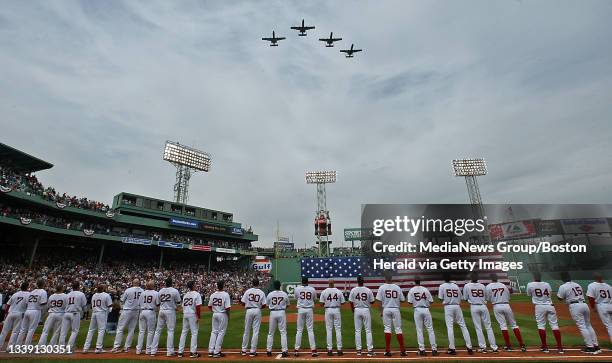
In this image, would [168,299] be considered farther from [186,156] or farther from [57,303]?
[186,156]

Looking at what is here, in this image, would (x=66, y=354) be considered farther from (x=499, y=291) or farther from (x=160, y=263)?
(x=160, y=263)

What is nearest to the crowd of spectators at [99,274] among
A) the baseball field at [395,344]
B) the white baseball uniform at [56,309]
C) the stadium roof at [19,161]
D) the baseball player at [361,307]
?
the stadium roof at [19,161]

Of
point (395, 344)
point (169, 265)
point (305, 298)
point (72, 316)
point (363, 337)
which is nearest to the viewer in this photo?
point (305, 298)

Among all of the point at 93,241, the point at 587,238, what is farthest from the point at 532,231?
the point at 93,241

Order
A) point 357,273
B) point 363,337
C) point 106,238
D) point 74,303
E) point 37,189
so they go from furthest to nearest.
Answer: point 106,238 → point 37,189 → point 357,273 → point 363,337 → point 74,303

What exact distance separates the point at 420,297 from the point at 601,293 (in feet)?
18.0

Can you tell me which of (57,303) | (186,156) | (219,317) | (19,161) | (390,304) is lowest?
(219,317)

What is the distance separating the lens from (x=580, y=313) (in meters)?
9.77

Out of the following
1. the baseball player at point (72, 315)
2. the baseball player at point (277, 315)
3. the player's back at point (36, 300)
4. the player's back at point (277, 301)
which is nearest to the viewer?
the baseball player at point (277, 315)

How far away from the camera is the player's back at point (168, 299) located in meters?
10.4

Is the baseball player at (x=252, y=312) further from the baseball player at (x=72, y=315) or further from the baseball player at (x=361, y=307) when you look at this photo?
the baseball player at (x=72, y=315)

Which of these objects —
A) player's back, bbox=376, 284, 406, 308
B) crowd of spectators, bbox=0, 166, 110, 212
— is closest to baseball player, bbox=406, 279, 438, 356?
player's back, bbox=376, 284, 406, 308

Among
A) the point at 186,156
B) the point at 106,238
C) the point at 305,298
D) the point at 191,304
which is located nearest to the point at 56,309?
the point at 191,304

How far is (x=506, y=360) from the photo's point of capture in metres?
8.41
